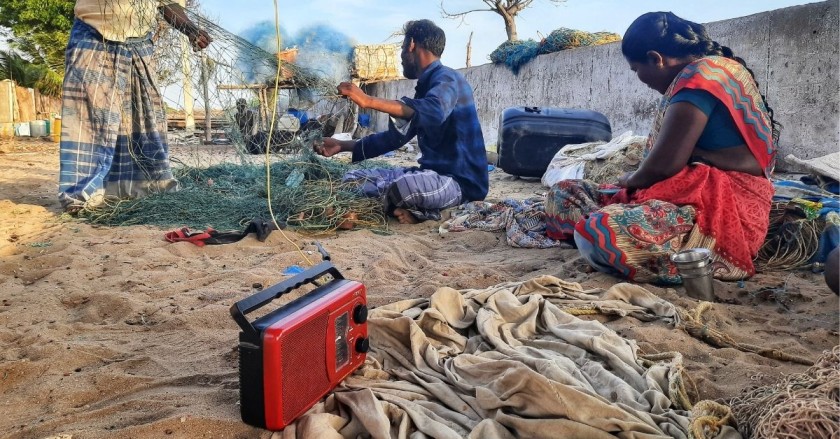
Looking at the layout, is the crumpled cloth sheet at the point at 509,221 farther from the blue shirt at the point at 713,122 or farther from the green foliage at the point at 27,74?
the green foliage at the point at 27,74

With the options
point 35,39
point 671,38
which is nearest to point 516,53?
point 671,38

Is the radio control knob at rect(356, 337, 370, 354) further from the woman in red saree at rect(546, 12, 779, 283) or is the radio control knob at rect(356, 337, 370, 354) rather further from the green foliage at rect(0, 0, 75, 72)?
the green foliage at rect(0, 0, 75, 72)

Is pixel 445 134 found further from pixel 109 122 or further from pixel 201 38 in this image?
pixel 109 122

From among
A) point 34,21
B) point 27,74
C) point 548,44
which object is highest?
point 34,21

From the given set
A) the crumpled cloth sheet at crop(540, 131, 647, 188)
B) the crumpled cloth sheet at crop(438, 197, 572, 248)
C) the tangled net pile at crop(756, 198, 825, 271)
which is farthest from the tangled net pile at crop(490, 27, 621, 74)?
the tangled net pile at crop(756, 198, 825, 271)

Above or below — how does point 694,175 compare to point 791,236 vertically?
above

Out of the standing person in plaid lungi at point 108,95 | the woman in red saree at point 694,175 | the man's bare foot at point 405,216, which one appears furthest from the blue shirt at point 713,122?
the standing person in plaid lungi at point 108,95

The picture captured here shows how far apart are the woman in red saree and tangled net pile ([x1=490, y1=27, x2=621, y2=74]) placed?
6.80 m

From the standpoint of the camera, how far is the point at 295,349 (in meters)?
1.38

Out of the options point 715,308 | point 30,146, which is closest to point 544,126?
point 715,308

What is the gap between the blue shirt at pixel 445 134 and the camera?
425 centimetres

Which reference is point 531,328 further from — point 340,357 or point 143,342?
point 143,342

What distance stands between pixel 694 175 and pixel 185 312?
2.39m

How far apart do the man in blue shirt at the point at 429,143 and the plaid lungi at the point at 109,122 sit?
1.56m
